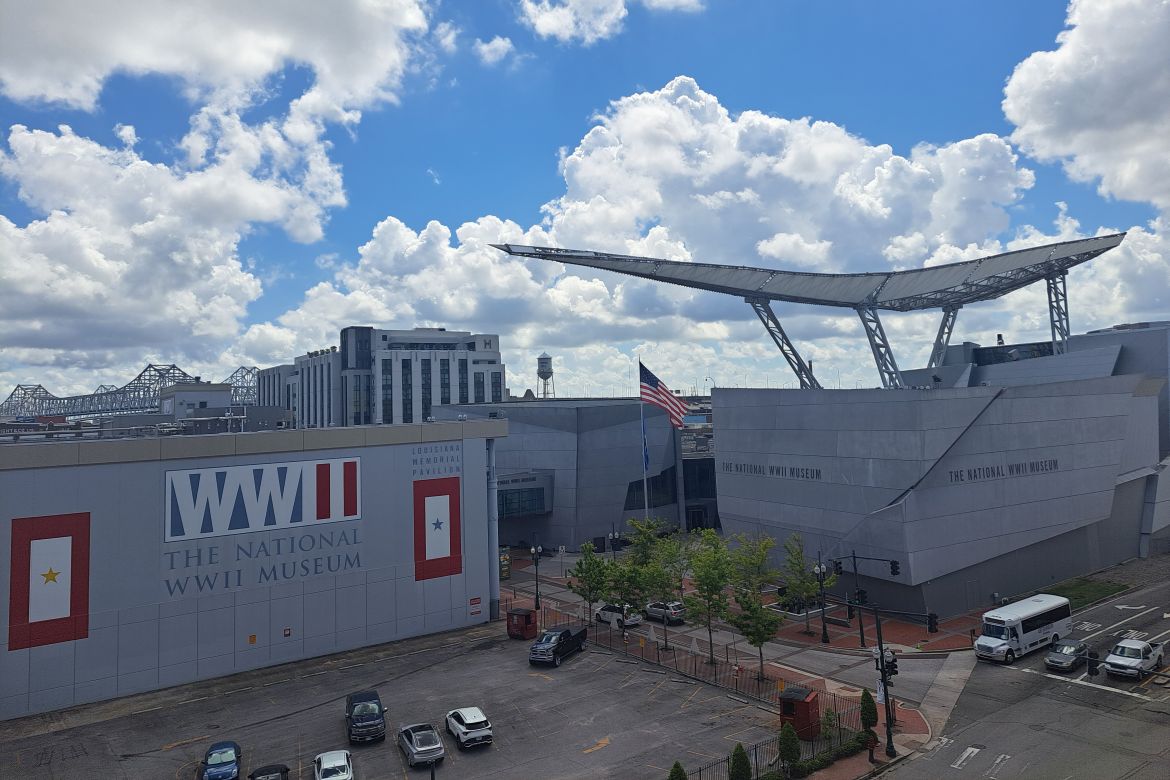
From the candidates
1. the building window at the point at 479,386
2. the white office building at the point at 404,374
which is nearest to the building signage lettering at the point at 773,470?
the white office building at the point at 404,374

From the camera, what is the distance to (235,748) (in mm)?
25578

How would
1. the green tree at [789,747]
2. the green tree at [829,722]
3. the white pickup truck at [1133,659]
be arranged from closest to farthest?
the green tree at [789,747] → the green tree at [829,722] → the white pickup truck at [1133,659]

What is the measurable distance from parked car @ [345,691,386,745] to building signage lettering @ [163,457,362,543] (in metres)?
12.9

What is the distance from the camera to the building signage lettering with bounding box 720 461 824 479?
50709mm

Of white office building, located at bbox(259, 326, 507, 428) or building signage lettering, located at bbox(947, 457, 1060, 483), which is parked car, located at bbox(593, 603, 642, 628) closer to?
building signage lettering, located at bbox(947, 457, 1060, 483)

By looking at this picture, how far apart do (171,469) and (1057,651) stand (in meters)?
45.1

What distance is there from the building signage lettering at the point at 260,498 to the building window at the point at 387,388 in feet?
295

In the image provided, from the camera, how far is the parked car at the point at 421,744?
25328 mm

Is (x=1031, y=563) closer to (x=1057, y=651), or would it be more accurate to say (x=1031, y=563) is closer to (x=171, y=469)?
(x=1057, y=651)

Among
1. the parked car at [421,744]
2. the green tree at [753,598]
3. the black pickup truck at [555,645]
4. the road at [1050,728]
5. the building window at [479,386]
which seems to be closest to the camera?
the road at [1050,728]

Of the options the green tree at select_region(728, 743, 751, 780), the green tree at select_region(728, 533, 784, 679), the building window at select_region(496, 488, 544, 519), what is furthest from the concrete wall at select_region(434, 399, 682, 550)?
the green tree at select_region(728, 743, 751, 780)

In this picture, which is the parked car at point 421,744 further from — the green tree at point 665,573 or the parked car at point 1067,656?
the parked car at point 1067,656

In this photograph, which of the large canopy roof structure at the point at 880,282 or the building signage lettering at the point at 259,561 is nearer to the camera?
the building signage lettering at the point at 259,561

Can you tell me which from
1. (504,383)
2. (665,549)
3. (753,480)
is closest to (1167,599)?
(753,480)
